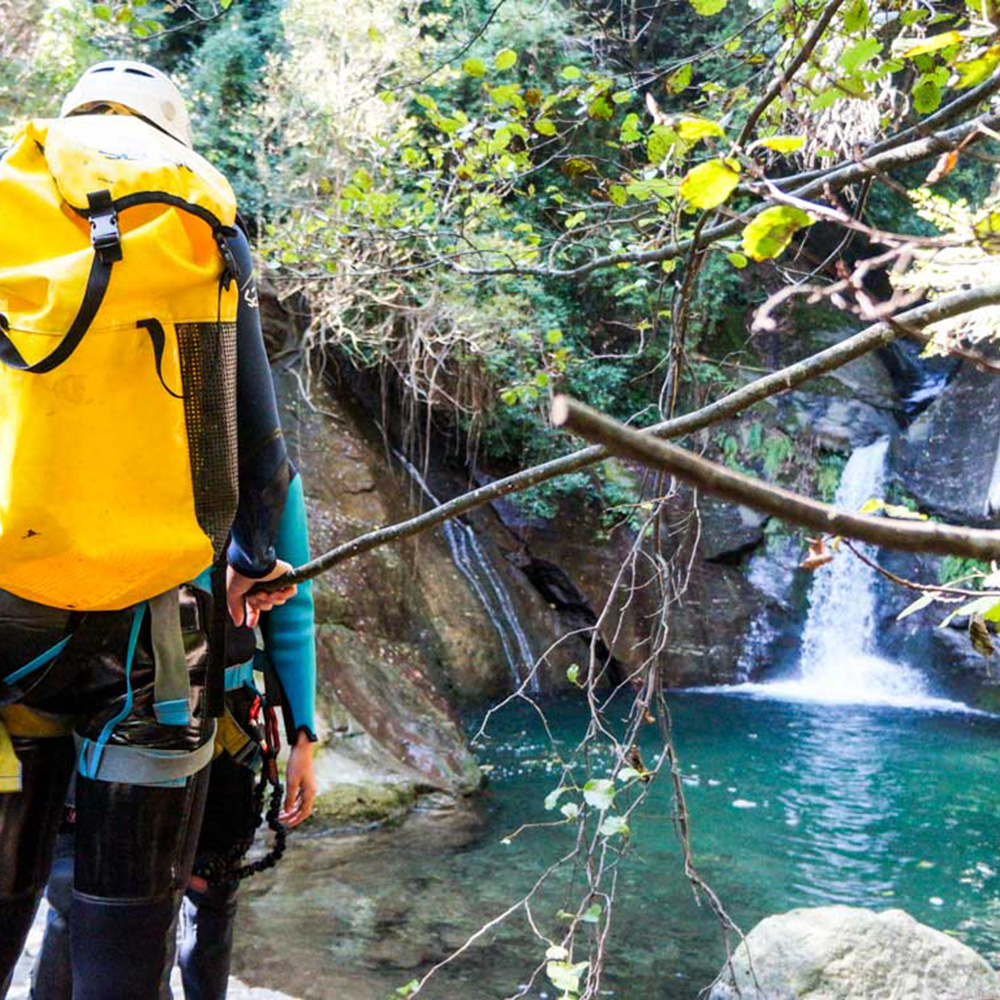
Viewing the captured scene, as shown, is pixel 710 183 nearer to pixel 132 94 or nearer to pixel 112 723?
pixel 132 94

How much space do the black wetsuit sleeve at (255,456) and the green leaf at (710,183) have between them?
0.72 meters

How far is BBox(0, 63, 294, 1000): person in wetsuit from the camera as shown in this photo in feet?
4.71

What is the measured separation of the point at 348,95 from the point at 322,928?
20.8ft

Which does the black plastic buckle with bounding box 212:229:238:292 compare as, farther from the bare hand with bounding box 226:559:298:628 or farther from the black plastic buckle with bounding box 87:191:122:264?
the bare hand with bounding box 226:559:298:628

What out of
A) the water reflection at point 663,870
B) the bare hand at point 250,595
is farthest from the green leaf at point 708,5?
the water reflection at point 663,870

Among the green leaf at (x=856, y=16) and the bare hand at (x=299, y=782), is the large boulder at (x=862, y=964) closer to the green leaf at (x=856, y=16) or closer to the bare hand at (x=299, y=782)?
the bare hand at (x=299, y=782)

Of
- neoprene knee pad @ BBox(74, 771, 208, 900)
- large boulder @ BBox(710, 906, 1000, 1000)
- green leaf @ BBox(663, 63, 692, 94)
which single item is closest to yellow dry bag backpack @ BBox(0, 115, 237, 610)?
neoprene knee pad @ BBox(74, 771, 208, 900)

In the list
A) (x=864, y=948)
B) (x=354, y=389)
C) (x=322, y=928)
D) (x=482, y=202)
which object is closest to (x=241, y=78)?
(x=354, y=389)

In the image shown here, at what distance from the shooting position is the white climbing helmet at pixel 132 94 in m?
1.60

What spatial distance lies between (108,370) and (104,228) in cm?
18

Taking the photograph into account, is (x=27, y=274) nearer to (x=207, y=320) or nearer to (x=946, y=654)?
(x=207, y=320)

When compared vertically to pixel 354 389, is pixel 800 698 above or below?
below

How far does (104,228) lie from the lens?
4.35ft

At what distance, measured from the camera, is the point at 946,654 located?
11.6 meters
